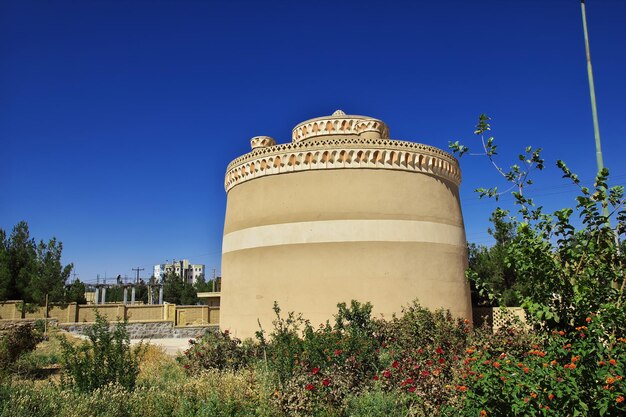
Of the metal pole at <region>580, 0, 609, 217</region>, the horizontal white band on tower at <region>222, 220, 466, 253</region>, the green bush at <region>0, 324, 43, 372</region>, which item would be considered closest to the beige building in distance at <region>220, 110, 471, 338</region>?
the horizontal white band on tower at <region>222, 220, 466, 253</region>

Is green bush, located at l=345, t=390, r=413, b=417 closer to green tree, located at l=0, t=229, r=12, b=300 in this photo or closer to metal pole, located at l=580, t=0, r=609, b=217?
metal pole, located at l=580, t=0, r=609, b=217

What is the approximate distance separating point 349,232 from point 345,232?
4.4 inches

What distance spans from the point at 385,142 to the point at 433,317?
5.05m

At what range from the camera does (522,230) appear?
16.0 ft

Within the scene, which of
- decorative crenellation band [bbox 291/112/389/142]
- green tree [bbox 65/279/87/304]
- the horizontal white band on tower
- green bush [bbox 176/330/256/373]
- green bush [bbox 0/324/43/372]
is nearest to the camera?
green bush [bbox 176/330/256/373]

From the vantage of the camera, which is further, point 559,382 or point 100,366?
point 100,366

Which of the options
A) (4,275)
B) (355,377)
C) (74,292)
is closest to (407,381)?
A: (355,377)

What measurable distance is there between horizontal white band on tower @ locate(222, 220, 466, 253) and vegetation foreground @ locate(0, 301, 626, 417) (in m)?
2.49

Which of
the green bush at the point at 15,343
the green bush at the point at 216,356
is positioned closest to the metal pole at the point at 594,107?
the green bush at the point at 216,356

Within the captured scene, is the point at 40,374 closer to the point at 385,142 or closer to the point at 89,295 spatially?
the point at 385,142

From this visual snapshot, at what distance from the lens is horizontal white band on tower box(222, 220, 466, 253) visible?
12.6m

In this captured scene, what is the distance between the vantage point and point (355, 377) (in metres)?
7.01

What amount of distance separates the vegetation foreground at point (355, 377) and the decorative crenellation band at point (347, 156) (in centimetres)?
454

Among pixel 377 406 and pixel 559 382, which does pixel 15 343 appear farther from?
pixel 559 382
